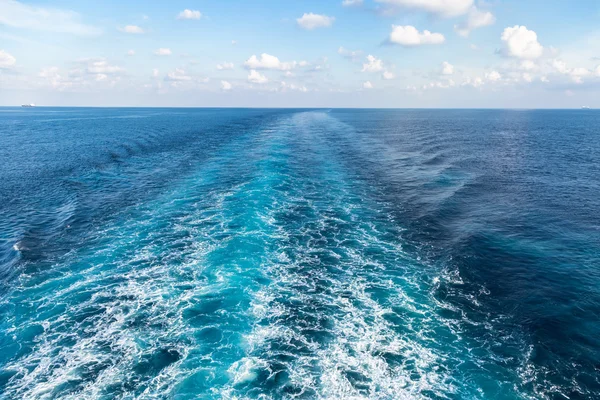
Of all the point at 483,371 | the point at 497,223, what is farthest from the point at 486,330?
the point at 497,223

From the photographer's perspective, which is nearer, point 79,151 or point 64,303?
point 64,303

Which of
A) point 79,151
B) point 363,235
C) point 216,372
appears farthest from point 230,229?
point 79,151

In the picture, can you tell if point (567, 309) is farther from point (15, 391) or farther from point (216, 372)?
point (15, 391)

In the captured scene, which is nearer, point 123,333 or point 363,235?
point 123,333

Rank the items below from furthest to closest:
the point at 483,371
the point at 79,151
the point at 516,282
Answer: the point at 79,151 < the point at 516,282 < the point at 483,371

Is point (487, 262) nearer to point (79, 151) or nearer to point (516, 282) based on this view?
point (516, 282)

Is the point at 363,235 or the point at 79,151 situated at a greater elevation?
the point at 79,151

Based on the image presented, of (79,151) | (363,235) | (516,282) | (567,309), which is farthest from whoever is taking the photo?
(79,151)
